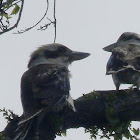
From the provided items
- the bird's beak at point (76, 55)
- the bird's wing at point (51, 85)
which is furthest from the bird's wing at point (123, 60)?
the bird's wing at point (51, 85)

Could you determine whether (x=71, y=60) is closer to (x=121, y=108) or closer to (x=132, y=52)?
(x=132, y=52)

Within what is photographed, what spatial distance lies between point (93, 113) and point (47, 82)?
1015mm

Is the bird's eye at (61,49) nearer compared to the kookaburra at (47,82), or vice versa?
the kookaburra at (47,82)

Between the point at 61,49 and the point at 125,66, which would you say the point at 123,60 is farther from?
the point at 61,49

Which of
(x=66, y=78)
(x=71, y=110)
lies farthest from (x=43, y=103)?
(x=66, y=78)

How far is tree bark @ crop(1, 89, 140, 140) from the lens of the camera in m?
4.87

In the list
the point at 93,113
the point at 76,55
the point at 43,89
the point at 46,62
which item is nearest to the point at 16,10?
the point at 43,89

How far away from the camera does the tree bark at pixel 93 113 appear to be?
4.87 metres

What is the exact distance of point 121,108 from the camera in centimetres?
486

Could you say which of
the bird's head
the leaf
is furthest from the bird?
the leaf

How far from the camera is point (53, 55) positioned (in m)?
6.98

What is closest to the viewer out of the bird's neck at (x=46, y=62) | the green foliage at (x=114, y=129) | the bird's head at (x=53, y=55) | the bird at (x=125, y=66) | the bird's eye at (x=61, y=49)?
the green foliage at (x=114, y=129)

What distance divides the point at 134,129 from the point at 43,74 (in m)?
1.75

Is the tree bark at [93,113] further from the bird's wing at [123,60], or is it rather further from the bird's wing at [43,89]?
the bird's wing at [123,60]
